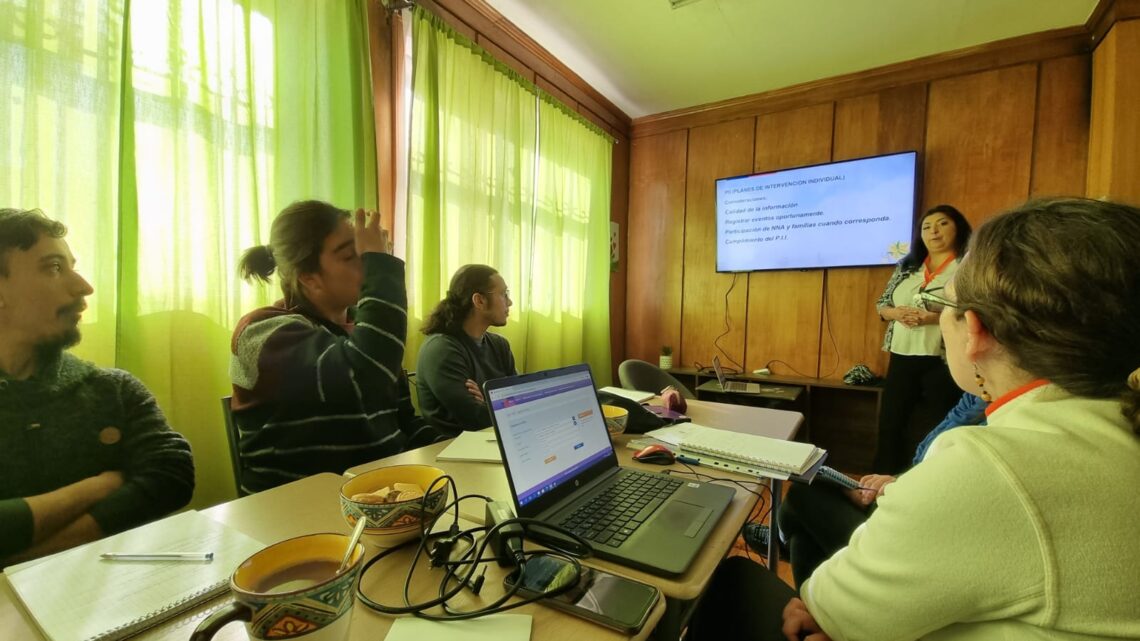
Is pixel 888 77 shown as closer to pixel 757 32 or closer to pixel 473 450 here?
pixel 757 32

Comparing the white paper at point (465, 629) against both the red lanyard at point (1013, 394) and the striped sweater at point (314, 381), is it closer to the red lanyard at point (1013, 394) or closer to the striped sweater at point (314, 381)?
the red lanyard at point (1013, 394)

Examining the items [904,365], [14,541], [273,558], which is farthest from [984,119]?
[14,541]

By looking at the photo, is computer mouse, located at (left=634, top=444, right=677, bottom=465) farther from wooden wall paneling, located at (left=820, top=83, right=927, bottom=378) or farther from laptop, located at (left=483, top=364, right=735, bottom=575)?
wooden wall paneling, located at (left=820, top=83, right=927, bottom=378)

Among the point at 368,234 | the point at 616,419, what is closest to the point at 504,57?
the point at 368,234

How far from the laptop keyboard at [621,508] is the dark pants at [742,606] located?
173mm

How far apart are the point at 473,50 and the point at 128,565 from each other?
2670mm

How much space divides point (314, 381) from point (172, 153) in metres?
0.89

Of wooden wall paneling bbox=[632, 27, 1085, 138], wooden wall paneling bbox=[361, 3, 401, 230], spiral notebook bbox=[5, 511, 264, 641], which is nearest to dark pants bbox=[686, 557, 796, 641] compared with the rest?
spiral notebook bbox=[5, 511, 264, 641]

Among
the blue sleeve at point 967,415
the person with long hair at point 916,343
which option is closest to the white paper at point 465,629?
the blue sleeve at point 967,415

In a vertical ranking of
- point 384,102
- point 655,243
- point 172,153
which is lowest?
point 172,153

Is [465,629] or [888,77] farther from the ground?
[888,77]

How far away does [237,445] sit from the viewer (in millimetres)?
1246

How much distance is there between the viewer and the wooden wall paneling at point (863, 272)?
328cm

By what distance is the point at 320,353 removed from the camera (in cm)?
124
